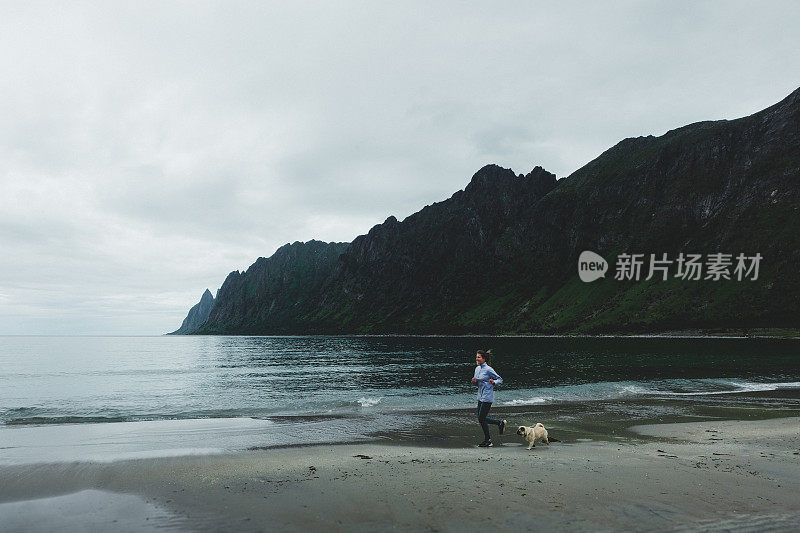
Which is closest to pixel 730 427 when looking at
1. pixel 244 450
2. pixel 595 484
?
pixel 595 484

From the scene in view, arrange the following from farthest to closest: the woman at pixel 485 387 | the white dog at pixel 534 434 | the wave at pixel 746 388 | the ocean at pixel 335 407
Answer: the wave at pixel 746 388 → the ocean at pixel 335 407 → the woman at pixel 485 387 → the white dog at pixel 534 434

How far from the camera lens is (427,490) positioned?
37.6ft

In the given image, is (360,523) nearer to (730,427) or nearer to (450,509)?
(450,509)

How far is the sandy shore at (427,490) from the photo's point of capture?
9516 millimetres

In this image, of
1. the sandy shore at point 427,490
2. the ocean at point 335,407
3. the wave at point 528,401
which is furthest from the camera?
the wave at point 528,401

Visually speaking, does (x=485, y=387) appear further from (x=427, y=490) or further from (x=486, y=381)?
(x=427, y=490)

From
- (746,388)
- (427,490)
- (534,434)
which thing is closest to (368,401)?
(534,434)

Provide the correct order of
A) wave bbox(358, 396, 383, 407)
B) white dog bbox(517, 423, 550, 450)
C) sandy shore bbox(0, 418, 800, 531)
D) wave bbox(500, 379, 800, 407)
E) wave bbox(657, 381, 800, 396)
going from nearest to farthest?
sandy shore bbox(0, 418, 800, 531) → white dog bbox(517, 423, 550, 450) → wave bbox(358, 396, 383, 407) → wave bbox(500, 379, 800, 407) → wave bbox(657, 381, 800, 396)

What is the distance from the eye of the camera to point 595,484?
39.3ft

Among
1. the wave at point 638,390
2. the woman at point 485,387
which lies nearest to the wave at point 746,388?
the wave at point 638,390

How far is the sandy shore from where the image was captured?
9.52 meters

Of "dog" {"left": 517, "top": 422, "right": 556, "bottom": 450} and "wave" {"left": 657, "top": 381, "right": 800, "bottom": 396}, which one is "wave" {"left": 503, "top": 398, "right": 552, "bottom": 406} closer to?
"wave" {"left": 657, "top": 381, "right": 800, "bottom": 396}

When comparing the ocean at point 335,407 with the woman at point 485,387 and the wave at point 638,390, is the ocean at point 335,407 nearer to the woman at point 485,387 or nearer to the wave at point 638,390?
the wave at point 638,390

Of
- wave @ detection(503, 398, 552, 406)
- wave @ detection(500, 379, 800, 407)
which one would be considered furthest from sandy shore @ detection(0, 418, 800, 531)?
wave @ detection(500, 379, 800, 407)
